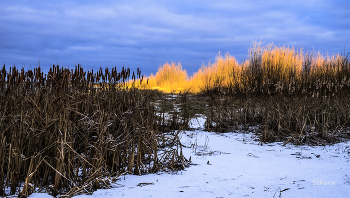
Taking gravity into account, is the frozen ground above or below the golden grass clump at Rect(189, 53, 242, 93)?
below

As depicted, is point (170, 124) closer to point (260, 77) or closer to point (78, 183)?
point (78, 183)

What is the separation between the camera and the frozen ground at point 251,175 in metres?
2.13

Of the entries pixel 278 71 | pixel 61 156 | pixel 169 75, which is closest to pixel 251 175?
pixel 61 156

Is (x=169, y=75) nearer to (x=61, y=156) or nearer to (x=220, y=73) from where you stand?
(x=220, y=73)

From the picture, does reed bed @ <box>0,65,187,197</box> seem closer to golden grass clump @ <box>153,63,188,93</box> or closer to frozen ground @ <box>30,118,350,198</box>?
frozen ground @ <box>30,118,350,198</box>

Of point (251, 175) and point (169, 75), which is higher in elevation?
point (169, 75)

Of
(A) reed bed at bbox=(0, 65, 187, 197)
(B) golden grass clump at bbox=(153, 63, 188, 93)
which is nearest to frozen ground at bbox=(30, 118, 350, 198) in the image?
(A) reed bed at bbox=(0, 65, 187, 197)

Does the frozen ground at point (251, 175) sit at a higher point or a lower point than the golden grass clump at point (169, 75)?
lower

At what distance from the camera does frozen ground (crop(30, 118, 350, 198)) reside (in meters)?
2.13

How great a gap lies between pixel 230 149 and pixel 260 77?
6.18 meters

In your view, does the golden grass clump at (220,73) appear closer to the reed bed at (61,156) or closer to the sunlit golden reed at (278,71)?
the sunlit golden reed at (278,71)

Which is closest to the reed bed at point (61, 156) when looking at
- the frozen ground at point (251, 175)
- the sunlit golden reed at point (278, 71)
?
the frozen ground at point (251, 175)

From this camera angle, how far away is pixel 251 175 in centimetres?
255

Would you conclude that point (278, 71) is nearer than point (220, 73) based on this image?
Yes
